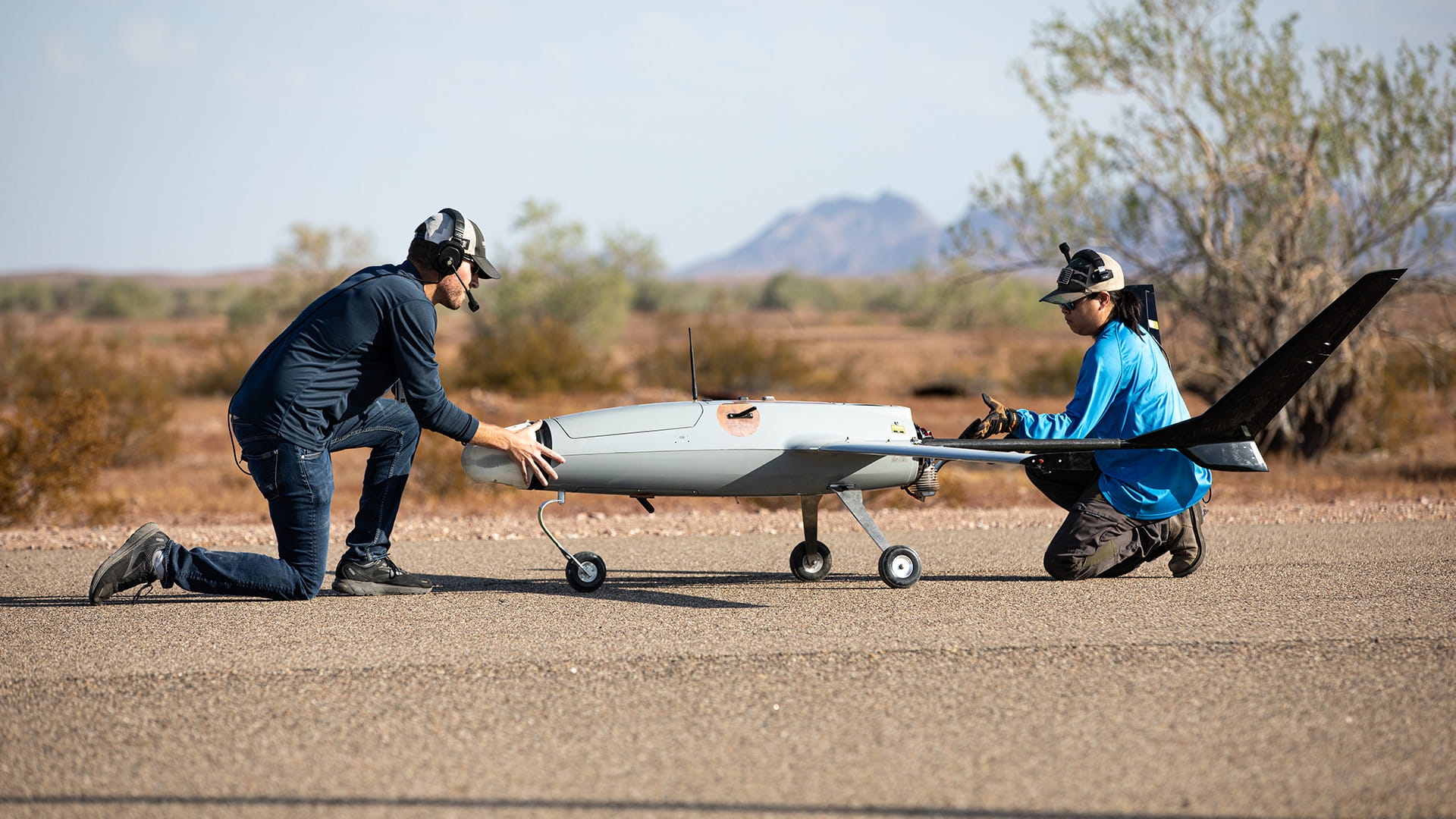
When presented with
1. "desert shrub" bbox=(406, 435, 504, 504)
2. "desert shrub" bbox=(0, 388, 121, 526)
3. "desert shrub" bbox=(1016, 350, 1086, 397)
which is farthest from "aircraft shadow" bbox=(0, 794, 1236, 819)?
"desert shrub" bbox=(1016, 350, 1086, 397)

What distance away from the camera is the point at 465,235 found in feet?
20.3

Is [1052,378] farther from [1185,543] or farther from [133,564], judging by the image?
[133,564]

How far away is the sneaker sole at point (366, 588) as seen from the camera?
650 cm

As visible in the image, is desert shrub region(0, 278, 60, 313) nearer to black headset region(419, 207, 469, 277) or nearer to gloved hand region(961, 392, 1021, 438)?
black headset region(419, 207, 469, 277)

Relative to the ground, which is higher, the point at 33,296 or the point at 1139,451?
the point at 33,296

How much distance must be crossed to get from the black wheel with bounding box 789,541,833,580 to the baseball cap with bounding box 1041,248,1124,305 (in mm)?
1983

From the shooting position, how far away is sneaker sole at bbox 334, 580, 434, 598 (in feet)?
21.3

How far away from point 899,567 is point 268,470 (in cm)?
338

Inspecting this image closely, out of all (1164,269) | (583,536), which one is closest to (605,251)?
(1164,269)

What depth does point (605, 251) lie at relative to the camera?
157 feet

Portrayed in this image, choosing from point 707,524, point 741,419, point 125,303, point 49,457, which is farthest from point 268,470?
point 125,303

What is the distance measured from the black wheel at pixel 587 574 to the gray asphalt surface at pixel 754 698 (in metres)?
0.08

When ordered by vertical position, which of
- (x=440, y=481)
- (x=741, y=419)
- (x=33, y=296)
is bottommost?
(x=440, y=481)

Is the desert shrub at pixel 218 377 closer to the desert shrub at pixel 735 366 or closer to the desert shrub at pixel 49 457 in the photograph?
the desert shrub at pixel 735 366
